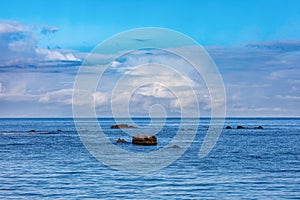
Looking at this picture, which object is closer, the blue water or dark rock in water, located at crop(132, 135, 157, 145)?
the blue water

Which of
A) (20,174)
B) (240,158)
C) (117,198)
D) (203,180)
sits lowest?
(117,198)

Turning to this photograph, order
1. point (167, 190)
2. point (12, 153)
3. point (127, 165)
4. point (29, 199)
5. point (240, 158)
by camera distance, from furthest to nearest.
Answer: point (12, 153) → point (240, 158) → point (127, 165) → point (167, 190) → point (29, 199)

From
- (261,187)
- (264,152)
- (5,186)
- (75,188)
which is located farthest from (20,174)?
(264,152)

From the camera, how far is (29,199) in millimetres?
41906

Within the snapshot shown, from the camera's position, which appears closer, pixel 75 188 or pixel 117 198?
pixel 117 198

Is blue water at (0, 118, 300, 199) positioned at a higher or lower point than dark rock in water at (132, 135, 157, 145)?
lower

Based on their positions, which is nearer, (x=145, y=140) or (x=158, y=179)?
(x=158, y=179)

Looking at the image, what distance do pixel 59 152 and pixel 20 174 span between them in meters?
28.0

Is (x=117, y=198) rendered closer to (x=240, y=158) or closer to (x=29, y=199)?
(x=29, y=199)

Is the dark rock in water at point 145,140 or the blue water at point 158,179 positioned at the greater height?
the dark rock in water at point 145,140

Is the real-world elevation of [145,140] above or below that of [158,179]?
above

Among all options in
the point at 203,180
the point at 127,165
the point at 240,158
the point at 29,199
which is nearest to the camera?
the point at 29,199

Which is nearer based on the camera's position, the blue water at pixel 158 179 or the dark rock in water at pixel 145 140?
the blue water at pixel 158 179

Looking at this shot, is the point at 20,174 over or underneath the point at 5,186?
over
